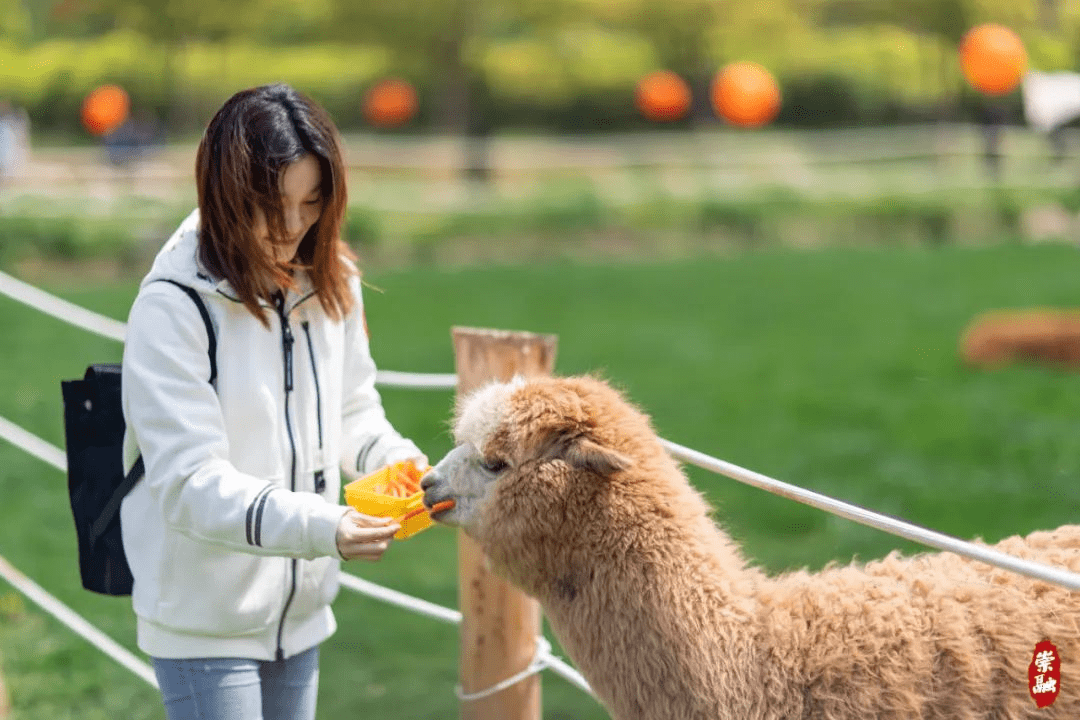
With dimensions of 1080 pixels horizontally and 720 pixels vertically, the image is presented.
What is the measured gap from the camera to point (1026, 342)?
31.2 ft

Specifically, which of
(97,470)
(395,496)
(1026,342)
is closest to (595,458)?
(395,496)

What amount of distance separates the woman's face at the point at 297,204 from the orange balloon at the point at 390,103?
23565 mm

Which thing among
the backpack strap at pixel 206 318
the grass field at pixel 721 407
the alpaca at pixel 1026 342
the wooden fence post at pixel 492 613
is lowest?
the grass field at pixel 721 407

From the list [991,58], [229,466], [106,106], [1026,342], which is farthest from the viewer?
[106,106]

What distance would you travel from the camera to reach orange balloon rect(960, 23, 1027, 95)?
2106 cm

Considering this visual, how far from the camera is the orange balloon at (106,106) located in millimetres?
23000

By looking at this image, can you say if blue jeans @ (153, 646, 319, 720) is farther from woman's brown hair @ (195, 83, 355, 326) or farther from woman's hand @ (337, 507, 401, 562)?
woman's brown hair @ (195, 83, 355, 326)

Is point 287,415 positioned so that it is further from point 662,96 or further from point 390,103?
point 662,96

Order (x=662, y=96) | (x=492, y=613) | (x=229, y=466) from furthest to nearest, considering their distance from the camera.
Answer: (x=662, y=96) → (x=492, y=613) → (x=229, y=466)

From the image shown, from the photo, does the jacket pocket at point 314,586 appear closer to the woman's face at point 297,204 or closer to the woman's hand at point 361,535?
the woman's hand at point 361,535

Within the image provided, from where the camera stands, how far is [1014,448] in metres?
7.48

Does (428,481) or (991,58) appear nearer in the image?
(428,481)

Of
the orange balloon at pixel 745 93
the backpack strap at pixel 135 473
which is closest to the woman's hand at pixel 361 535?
the backpack strap at pixel 135 473

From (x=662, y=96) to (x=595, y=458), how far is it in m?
24.6
